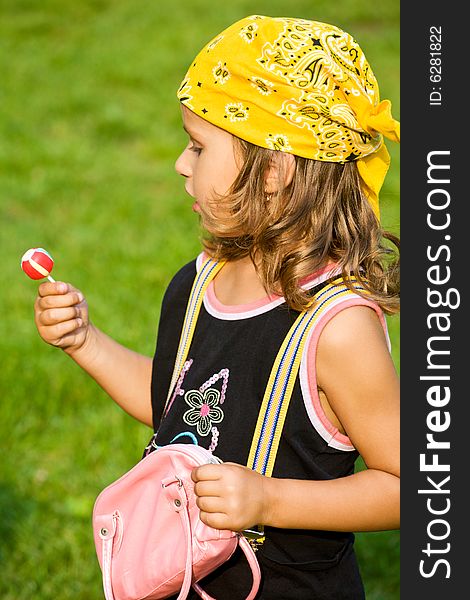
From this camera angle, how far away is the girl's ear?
2203mm

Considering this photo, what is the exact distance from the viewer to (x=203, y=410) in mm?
2189

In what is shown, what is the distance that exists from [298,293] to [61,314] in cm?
60

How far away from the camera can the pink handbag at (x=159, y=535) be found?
202 centimetres

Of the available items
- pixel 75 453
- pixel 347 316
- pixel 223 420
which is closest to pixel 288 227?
pixel 347 316

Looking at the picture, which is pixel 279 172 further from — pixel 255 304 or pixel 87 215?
pixel 87 215

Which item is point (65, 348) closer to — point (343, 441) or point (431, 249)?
point (343, 441)

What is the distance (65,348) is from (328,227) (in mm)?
727

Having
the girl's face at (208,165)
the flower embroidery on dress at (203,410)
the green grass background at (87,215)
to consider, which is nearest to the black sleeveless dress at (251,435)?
the flower embroidery on dress at (203,410)

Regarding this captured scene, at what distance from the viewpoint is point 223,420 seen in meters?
2.16

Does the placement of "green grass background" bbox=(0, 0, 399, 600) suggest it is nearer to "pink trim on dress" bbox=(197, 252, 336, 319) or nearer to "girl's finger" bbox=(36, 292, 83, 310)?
"pink trim on dress" bbox=(197, 252, 336, 319)

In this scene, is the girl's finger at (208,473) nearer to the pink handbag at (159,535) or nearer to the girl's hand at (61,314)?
the pink handbag at (159,535)

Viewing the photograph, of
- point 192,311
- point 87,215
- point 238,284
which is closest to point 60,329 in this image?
point 192,311

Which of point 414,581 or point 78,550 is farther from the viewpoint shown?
point 78,550

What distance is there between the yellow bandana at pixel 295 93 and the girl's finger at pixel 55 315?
0.56m
